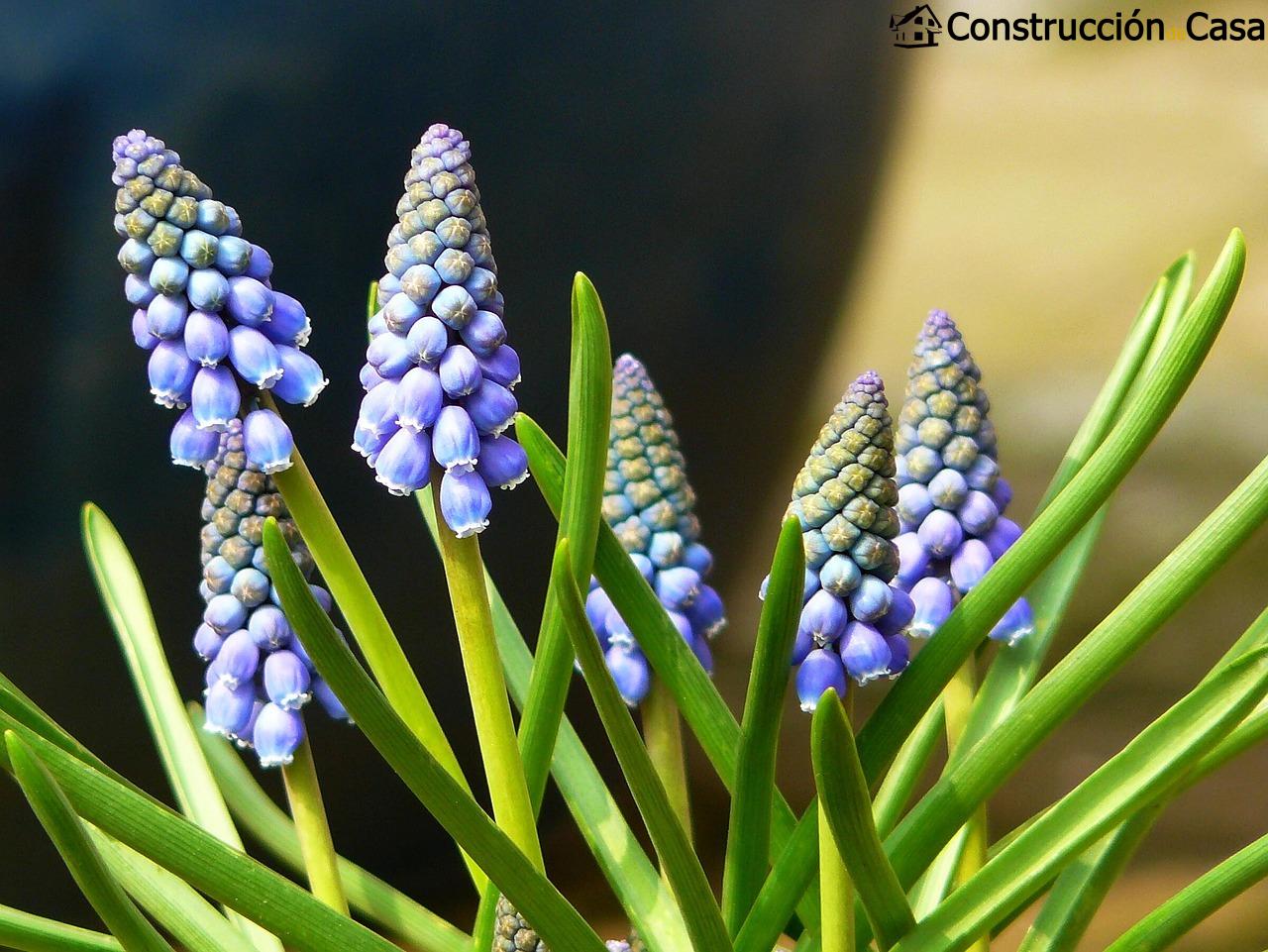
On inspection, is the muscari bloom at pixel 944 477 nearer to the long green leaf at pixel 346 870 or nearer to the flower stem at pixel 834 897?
the flower stem at pixel 834 897

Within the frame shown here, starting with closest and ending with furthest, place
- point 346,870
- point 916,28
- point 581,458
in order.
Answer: point 581,458
point 346,870
point 916,28

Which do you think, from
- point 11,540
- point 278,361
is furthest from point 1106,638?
point 11,540

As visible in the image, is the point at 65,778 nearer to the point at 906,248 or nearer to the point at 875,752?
the point at 875,752

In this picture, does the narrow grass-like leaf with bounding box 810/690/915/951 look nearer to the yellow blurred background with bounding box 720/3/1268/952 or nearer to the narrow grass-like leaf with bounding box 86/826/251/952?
the narrow grass-like leaf with bounding box 86/826/251/952

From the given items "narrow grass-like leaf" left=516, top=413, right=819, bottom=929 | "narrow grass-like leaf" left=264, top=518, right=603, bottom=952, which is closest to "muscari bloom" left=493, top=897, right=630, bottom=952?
"narrow grass-like leaf" left=264, top=518, right=603, bottom=952

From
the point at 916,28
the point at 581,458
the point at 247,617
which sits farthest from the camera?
the point at 916,28

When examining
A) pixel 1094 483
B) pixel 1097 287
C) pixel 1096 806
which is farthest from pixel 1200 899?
pixel 1097 287

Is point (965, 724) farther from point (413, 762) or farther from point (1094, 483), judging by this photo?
point (413, 762)

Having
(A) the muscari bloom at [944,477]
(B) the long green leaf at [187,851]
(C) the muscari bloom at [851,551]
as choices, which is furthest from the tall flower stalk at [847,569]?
(B) the long green leaf at [187,851]
